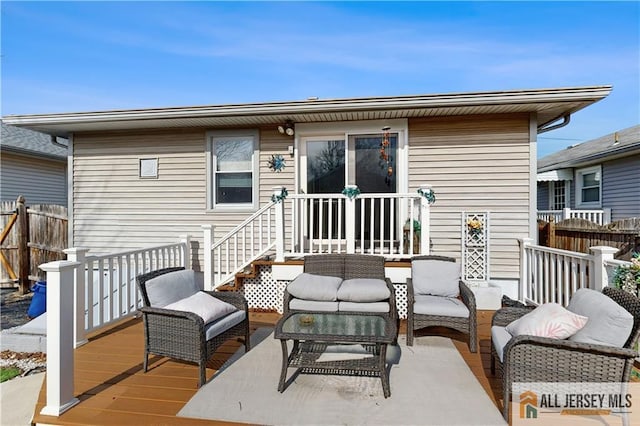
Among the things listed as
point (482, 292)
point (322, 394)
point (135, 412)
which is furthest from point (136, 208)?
point (482, 292)

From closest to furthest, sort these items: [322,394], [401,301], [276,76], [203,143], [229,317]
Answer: [322,394]
[229,317]
[401,301]
[203,143]
[276,76]

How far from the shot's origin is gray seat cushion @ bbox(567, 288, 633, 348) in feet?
7.28

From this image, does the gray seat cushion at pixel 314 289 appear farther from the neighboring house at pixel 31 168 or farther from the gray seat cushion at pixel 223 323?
the neighboring house at pixel 31 168

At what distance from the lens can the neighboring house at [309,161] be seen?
5.43 m

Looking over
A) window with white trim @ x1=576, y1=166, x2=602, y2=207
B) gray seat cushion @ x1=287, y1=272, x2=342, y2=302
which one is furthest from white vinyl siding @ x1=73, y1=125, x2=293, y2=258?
window with white trim @ x1=576, y1=166, x2=602, y2=207

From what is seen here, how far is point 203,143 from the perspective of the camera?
6.37m

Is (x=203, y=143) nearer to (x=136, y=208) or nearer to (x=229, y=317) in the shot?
(x=136, y=208)

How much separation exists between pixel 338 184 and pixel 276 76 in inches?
262

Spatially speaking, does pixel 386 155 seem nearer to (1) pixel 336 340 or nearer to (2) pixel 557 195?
(1) pixel 336 340

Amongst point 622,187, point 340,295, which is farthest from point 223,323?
point 622,187

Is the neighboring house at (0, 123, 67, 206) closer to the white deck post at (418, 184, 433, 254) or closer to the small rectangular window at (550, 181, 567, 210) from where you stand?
the white deck post at (418, 184, 433, 254)

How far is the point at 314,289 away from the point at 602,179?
34.3 feet

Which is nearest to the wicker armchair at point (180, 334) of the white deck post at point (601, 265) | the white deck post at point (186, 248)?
the white deck post at point (186, 248)

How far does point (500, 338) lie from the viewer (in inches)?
109
